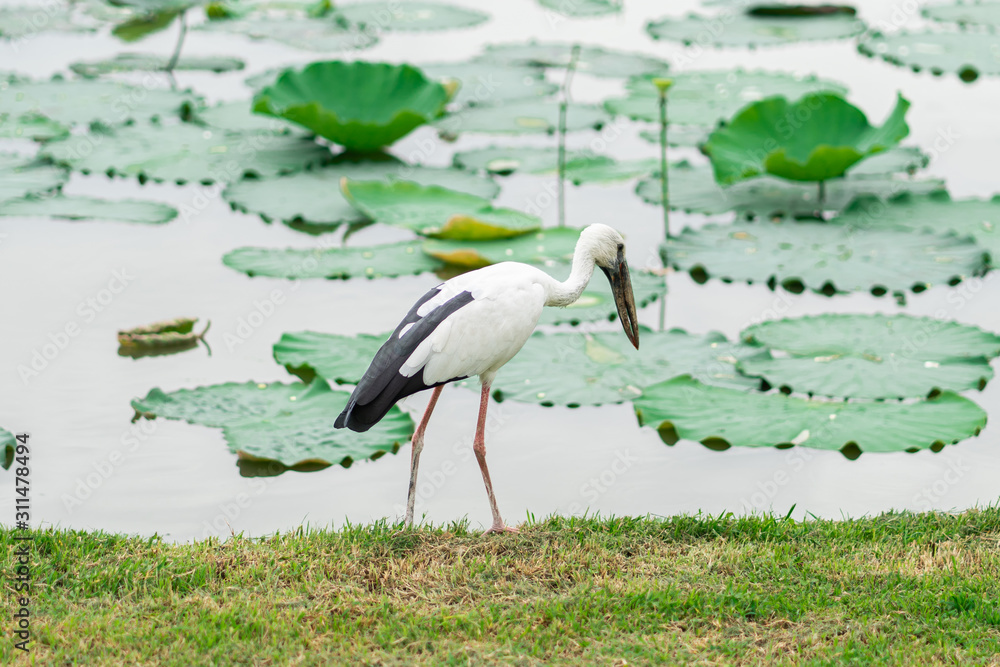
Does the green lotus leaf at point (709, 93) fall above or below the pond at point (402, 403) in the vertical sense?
above

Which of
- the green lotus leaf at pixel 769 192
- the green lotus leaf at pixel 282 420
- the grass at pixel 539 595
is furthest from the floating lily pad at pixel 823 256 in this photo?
the green lotus leaf at pixel 282 420

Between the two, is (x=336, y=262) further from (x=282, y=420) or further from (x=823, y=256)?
(x=823, y=256)

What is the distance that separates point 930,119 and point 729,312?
149 inches

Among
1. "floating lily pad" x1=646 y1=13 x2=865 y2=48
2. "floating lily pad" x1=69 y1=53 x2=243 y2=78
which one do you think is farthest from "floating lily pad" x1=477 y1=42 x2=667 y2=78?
"floating lily pad" x1=69 y1=53 x2=243 y2=78

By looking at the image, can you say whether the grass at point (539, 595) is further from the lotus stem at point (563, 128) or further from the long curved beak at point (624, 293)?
the lotus stem at point (563, 128)

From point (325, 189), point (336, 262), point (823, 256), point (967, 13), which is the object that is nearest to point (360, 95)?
point (325, 189)

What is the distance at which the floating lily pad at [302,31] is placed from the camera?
441 inches

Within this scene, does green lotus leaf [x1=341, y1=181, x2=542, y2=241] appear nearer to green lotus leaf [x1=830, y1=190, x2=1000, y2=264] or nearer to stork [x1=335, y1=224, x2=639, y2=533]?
green lotus leaf [x1=830, y1=190, x2=1000, y2=264]

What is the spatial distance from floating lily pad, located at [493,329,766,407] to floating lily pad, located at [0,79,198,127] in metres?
4.70

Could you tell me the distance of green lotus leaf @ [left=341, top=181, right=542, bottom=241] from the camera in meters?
6.95

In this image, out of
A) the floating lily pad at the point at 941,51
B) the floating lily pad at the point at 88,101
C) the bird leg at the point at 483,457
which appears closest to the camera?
the bird leg at the point at 483,457

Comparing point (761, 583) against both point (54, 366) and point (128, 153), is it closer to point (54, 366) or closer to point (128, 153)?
point (54, 366)

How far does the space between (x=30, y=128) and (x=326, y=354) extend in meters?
4.36

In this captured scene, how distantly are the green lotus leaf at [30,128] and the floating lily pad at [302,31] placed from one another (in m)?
2.98
